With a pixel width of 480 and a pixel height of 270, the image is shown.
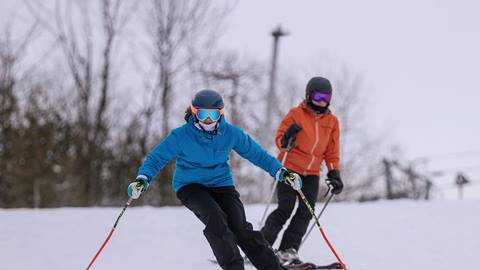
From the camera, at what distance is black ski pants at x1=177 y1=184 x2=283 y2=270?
3.47m

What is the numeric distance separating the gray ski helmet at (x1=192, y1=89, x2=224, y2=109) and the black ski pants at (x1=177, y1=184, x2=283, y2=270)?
56 centimetres

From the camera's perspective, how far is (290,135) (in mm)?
4715

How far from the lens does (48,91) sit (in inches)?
1006

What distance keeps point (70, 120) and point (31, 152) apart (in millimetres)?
2534

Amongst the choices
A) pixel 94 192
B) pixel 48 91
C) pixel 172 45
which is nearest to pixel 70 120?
pixel 48 91

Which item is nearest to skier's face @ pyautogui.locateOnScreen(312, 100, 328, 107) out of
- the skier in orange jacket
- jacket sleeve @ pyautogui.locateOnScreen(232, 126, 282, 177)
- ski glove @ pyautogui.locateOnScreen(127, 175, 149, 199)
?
the skier in orange jacket

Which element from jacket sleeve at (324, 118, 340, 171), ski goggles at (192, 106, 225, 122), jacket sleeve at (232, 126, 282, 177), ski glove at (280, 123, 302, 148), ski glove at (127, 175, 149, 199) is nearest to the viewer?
ski glove at (127, 175, 149, 199)

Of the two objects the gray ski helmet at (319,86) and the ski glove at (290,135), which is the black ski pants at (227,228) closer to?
the ski glove at (290,135)

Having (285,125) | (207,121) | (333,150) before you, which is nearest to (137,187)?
(207,121)

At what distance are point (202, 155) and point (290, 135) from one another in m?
1.20

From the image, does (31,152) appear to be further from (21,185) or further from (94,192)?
(94,192)

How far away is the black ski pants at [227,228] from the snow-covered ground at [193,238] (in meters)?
1.01

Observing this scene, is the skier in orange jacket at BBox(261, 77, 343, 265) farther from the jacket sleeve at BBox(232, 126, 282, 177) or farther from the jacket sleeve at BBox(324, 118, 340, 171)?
the jacket sleeve at BBox(232, 126, 282, 177)

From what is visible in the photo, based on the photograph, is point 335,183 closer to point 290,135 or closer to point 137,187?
point 290,135
